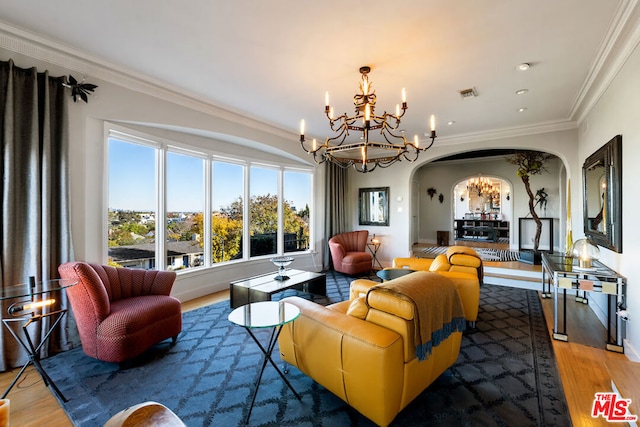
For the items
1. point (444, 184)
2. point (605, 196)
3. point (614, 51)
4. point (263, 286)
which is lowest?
point (263, 286)

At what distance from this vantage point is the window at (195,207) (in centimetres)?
388

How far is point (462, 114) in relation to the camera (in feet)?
15.2

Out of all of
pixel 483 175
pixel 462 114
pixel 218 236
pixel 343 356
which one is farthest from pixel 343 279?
pixel 483 175

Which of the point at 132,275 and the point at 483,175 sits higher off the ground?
the point at 483,175

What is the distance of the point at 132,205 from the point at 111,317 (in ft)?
6.28

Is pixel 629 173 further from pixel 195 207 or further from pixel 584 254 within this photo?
pixel 195 207

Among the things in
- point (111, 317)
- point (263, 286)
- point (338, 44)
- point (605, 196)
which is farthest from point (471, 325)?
point (111, 317)

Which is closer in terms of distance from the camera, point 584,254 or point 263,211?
point 584,254

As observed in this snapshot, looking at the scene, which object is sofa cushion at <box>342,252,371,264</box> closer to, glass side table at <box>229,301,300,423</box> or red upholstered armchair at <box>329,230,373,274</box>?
red upholstered armchair at <box>329,230,373,274</box>

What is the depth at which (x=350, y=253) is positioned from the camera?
6215 millimetres

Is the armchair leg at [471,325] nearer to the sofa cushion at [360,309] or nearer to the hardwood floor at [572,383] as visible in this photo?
the hardwood floor at [572,383]

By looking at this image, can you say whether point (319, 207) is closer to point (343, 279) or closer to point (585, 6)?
point (343, 279)

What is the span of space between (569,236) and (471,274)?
121 inches

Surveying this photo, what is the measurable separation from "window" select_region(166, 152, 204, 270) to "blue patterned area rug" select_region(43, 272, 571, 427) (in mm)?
1688
